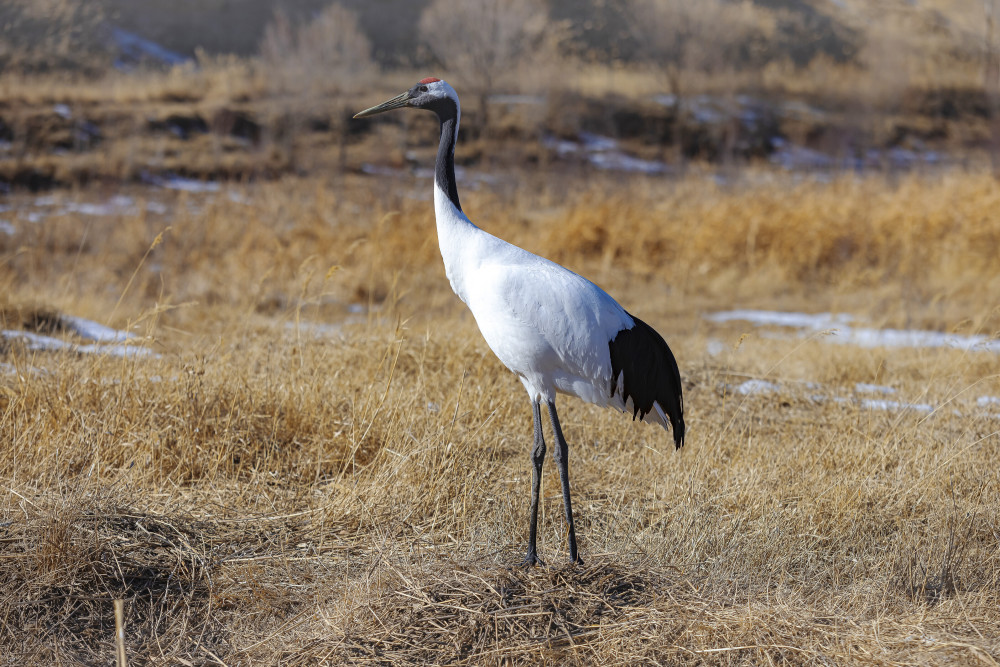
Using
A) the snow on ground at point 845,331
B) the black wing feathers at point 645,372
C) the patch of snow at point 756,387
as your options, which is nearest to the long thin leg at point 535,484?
the black wing feathers at point 645,372

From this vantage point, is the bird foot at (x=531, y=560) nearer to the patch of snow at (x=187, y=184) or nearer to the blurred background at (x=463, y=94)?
the patch of snow at (x=187, y=184)

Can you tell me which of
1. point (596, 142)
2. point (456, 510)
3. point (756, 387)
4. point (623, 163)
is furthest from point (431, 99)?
point (596, 142)

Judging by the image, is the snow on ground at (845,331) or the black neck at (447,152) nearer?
the black neck at (447,152)

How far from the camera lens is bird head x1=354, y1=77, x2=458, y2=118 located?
10.3 feet

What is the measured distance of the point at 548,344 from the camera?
9.17 ft

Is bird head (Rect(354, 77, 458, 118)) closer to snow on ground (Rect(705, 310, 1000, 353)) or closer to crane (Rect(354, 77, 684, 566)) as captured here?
crane (Rect(354, 77, 684, 566))

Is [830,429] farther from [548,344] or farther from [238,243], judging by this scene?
[238,243]

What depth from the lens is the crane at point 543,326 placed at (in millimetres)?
2771

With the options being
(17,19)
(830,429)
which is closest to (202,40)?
(17,19)

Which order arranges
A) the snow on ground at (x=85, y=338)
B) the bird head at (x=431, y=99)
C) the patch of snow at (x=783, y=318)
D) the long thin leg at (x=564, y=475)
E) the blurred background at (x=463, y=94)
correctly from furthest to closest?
1. the blurred background at (x=463, y=94)
2. the patch of snow at (x=783, y=318)
3. the snow on ground at (x=85, y=338)
4. the bird head at (x=431, y=99)
5. the long thin leg at (x=564, y=475)

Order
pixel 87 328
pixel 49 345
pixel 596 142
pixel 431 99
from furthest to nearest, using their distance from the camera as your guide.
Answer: pixel 596 142 → pixel 87 328 → pixel 49 345 → pixel 431 99

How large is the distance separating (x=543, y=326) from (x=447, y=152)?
769mm

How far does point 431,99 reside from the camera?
3.16 m

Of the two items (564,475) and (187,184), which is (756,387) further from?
(187,184)
